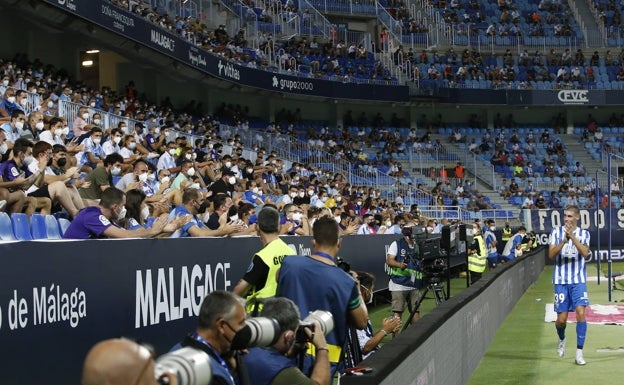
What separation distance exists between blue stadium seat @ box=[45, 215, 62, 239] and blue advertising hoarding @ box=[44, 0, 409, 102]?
16.7m

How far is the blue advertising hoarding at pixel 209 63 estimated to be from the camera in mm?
28547

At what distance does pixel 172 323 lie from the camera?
35.2 feet

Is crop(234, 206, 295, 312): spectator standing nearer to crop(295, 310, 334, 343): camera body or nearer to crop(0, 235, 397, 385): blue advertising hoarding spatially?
crop(0, 235, 397, 385): blue advertising hoarding

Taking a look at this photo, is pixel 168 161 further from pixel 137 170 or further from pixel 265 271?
pixel 265 271

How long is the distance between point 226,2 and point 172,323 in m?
34.3

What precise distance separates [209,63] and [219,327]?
33562mm

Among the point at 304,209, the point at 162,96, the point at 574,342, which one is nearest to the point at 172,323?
the point at 574,342

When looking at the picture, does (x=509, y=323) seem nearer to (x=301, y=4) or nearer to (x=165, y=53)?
(x=165, y=53)

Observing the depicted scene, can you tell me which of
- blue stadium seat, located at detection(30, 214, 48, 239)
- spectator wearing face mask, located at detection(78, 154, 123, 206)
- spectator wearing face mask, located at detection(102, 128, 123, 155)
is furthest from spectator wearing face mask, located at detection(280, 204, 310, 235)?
blue stadium seat, located at detection(30, 214, 48, 239)

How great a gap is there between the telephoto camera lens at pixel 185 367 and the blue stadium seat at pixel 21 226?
664cm

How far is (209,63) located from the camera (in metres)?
37.1

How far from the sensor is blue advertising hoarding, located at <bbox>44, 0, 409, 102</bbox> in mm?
28547

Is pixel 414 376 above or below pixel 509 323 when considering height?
above

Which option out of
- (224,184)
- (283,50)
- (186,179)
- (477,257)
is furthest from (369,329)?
(283,50)
